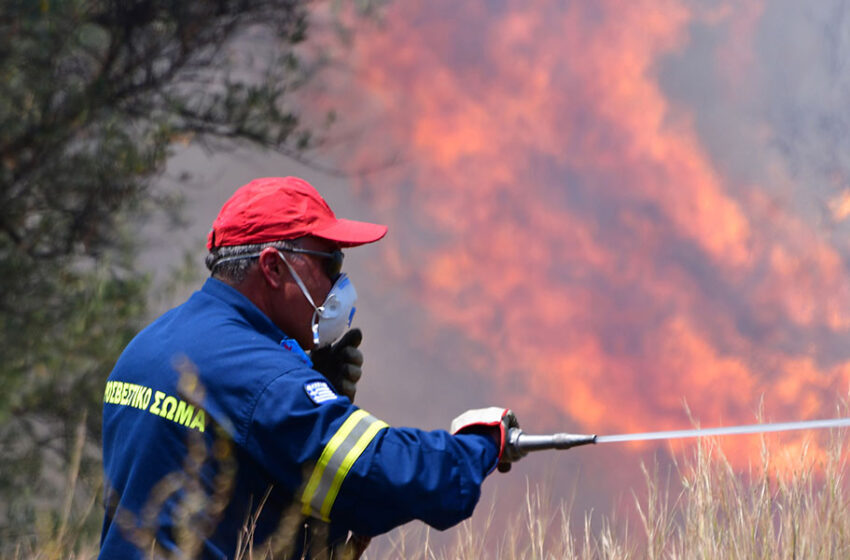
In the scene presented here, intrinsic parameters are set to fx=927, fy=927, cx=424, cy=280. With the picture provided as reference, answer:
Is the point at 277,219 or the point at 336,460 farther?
the point at 277,219

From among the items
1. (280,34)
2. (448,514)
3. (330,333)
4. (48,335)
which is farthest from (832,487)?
(280,34)

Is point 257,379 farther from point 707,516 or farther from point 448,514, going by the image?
point 707,516

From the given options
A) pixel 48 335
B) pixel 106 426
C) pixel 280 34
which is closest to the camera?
pixel 106 426

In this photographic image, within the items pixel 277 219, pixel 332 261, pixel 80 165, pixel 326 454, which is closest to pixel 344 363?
pixel 332 261

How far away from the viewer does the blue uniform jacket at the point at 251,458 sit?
2.22 m

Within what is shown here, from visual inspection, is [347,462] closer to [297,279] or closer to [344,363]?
[297,279]

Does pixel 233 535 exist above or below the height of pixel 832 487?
below

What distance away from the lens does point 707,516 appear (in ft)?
9.48

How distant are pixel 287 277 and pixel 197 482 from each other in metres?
0.69

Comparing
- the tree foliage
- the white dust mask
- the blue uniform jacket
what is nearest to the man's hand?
the white dust mask

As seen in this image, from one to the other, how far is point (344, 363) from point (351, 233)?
22.0 inches

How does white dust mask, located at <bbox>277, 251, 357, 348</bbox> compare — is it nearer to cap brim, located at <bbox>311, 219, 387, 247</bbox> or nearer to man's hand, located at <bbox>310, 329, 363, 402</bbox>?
man's hand, located at <bbox>310, 329, 363, 402</bbox>

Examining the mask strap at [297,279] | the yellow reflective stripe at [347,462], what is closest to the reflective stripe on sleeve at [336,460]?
the yellow reflective stripe at [347,462]

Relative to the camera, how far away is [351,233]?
2.75 meters
